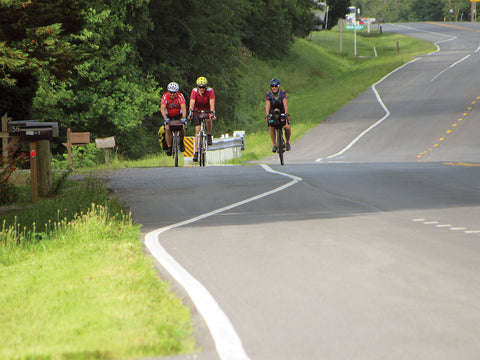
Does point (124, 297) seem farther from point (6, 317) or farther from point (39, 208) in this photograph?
point (39, 208)

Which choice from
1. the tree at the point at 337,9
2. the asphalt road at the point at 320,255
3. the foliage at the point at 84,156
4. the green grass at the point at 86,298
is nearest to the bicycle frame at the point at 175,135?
the asphalt road at the point at 320,255

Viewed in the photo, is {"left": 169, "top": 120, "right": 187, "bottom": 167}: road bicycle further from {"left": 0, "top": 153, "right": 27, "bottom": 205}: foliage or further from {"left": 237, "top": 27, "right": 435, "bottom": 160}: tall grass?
{"left": 237, "top": 27, "right": 435, "bottom": 160}: tall grass

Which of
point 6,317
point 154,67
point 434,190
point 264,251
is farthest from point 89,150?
point 6,317

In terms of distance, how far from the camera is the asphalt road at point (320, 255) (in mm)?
5406

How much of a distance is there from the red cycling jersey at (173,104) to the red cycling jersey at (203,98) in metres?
0.35

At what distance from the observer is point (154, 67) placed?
126ft

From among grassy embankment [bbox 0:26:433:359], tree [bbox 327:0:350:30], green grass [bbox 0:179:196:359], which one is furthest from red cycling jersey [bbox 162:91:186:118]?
→ tree [bbox 327:0:350:30]

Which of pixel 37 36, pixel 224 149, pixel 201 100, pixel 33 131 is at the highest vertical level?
pixel 37 36

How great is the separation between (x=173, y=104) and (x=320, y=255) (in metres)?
12.5

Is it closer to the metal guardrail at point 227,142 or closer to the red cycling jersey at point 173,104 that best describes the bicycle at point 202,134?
the red cycling jersey at point 173,104

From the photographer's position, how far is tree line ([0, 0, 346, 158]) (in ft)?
43.7

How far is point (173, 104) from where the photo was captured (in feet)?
66.8

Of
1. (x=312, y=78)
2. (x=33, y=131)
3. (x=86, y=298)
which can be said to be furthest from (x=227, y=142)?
(x=312, y=78)

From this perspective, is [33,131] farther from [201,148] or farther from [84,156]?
[84,156]
